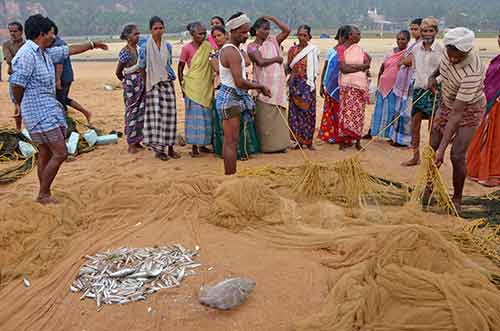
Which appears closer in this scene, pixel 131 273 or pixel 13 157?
pixel 131 273

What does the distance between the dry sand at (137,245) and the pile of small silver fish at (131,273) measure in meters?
0.07

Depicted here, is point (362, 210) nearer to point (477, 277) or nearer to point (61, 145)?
point (477, 277)

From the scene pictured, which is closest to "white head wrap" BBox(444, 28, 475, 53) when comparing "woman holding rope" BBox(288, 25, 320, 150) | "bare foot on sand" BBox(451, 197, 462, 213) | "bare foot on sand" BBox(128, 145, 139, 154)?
"bare foot on sand" BBox(451, 197, 462, 213)

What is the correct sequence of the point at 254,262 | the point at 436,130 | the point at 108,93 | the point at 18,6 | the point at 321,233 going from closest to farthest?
1. the point at 254,262
2. the point at 321,233
3. the point at 436,130
4. the point at 108,93
5. the point at 18,6

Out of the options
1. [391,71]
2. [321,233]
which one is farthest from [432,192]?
[391,71]

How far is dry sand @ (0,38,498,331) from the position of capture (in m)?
3.01

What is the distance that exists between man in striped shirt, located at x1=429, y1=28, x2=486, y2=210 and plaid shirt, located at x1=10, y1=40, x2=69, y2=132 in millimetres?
3451

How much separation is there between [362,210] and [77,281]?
242 centimetres

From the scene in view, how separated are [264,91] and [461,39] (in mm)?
1928

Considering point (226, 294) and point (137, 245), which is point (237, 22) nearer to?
point (137, 245)

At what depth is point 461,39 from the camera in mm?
4211

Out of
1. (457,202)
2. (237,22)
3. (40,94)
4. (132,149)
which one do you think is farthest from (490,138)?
(40,94)

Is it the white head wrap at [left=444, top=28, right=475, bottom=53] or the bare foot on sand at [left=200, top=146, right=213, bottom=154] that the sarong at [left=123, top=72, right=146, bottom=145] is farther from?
the white head wrap at [left=444, top=28, right=475, bottom=53]

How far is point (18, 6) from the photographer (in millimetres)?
65188
